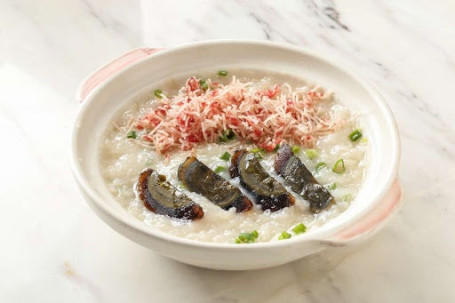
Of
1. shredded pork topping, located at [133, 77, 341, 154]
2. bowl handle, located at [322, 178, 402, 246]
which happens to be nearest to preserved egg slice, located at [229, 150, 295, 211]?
shredded pork topping, located at [133, 77, 341, 154]

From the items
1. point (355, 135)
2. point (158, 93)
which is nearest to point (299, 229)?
point (355, 135)

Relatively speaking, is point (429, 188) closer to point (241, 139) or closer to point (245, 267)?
point (241, 139)

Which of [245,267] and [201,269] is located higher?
→ [245,267]

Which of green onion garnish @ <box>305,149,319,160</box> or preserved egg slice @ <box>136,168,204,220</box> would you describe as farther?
green onion garnish @ <box>305,149,319,160</box>

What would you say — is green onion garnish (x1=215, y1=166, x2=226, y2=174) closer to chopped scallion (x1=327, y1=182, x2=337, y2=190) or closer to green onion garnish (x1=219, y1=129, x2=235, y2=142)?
green onion garnish (x1=219, y1=129, x2=235, y2=142)

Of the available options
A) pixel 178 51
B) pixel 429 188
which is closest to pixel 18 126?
pixel 178 51

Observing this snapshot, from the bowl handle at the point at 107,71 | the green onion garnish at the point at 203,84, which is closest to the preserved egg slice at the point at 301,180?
the green onion garnish at the point at 203,84
